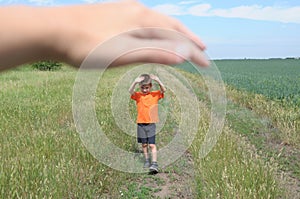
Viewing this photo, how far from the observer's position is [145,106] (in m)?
5.16

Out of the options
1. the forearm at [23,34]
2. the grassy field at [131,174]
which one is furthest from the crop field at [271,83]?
the grassy field at [131,174]

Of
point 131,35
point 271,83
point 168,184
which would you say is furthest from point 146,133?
point 271,83

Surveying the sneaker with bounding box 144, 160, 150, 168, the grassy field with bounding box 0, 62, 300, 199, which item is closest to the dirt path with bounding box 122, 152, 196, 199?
the grassy field with bounding box 0, 62, 300, 199

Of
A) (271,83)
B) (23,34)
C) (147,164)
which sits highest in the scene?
(23,34)

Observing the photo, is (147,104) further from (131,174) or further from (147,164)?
(131,174)

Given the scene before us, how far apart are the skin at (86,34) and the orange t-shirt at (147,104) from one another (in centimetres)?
441

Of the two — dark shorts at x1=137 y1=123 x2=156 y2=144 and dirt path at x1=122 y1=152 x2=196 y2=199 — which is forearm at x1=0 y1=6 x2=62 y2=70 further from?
dark shorts at x1=137 y1=123 x2=156 y2=144

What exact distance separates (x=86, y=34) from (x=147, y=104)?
4537 millimetres

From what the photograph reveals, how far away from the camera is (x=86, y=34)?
2.02 feet

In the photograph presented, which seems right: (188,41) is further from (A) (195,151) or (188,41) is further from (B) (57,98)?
(B) (57,98)

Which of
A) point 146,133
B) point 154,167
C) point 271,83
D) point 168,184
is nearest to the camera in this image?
point 168,184

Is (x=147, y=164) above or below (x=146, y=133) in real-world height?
below

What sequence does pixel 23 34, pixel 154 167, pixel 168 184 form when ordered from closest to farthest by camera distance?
pixel 23 34 < pixel 168 184 < pixel 154 167

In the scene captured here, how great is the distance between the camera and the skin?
0.58 metres
